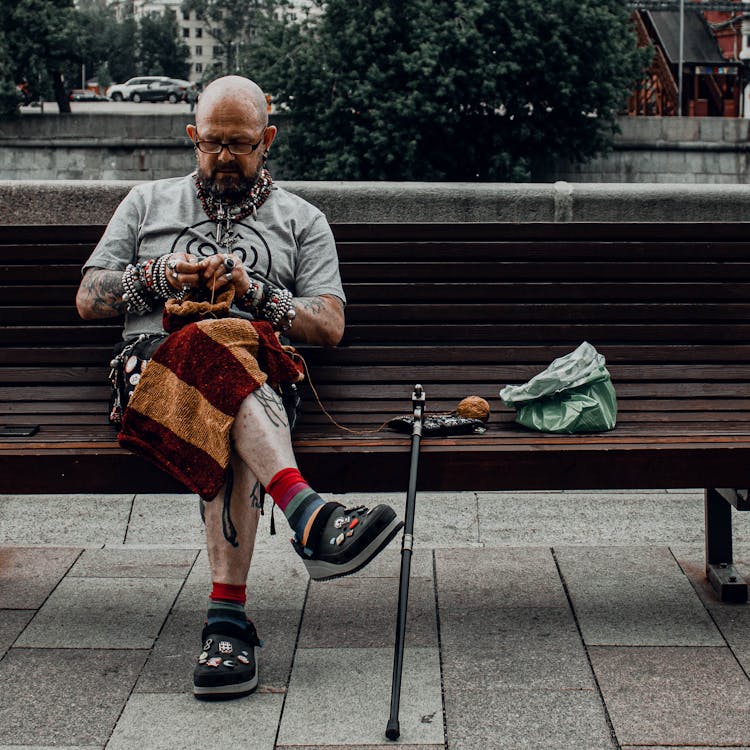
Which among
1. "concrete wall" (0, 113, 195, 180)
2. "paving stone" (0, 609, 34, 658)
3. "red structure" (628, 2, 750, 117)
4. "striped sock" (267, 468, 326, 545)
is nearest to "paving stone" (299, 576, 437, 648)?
"striped sock" (267, 468, 326, 545)

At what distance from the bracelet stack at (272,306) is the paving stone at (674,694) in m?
1.22

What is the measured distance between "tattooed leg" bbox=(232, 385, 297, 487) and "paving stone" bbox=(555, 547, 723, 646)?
1.02 metres

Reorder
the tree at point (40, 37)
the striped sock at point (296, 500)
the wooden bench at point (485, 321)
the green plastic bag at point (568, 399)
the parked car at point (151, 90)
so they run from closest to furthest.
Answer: the striped sock at point (296, 500)
the green plastic bag at point (568, 399)
the wooden bench at point (485, 321)
the tree at point (40, 37)
the parked car at point (151, 90)

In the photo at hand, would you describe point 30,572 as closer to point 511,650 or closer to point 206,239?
point 206,239

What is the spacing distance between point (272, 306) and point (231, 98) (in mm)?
596

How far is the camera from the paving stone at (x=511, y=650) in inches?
120

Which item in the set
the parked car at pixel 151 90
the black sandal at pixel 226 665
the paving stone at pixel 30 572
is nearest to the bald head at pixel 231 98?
the black sandal at pixel 226 665

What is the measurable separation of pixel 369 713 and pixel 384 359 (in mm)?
1402

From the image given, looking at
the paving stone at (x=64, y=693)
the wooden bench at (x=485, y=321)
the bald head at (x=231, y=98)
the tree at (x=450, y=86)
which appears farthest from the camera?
the tree at (x=450, y=86)

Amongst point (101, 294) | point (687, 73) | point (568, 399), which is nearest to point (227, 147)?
point (101, 294)

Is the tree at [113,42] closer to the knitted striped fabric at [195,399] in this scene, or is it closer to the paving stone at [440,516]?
the paving stone at [440,516]

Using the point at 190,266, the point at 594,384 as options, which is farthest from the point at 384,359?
the point at 190,266

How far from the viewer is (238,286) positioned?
10.6ft

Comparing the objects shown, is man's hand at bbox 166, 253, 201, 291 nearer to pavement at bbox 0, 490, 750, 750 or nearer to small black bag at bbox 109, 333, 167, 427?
small black bag at bbox 109, 333, 167, 427
